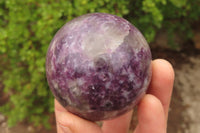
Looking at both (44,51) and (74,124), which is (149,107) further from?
(44,51)

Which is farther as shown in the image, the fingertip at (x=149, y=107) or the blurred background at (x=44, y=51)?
the blurred background at (x=44, y=51)

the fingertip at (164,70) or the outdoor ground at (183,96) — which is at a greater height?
the fingertip at (164,70)

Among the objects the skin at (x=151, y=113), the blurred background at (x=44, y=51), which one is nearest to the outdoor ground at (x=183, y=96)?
the blurred background at (x=44, y=51)

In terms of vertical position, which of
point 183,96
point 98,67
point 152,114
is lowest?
point 183,96

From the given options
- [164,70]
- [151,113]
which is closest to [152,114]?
[151,113]

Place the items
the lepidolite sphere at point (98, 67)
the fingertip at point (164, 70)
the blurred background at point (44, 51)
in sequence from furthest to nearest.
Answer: the blurred background at point (44, 51) → the fingertip at point (164, 70) → the lepidolite sphere at point (98, 67)

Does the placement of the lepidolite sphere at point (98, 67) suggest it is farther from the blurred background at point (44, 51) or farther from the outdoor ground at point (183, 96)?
the outdoor ground at point (183, 96)
